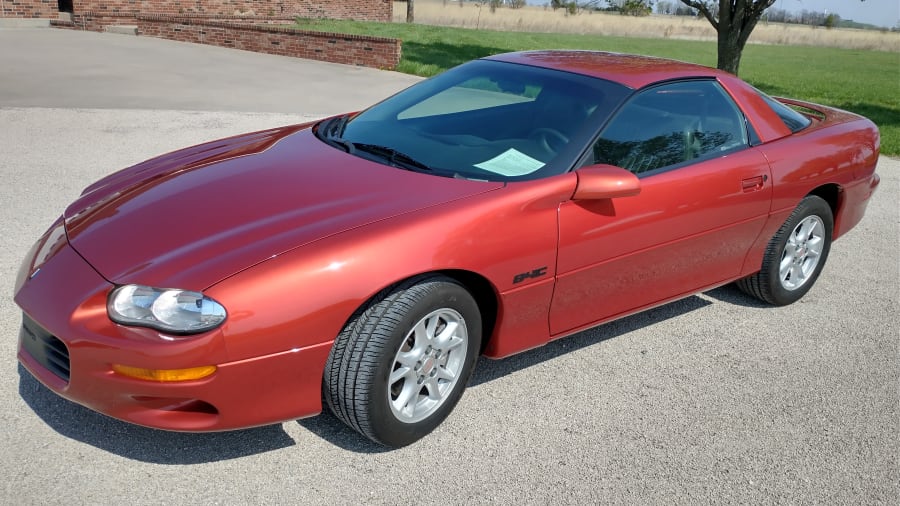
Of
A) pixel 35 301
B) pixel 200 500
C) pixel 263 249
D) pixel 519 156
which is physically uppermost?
pixel 519 156

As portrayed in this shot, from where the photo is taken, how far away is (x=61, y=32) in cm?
1772

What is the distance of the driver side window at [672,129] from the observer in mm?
3795

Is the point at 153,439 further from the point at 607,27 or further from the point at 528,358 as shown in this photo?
the point at 607,27

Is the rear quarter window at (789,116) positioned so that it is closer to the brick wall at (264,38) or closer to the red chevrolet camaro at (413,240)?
the red chevrolet camaro at (413,240)

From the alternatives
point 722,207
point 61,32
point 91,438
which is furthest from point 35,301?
point 61,32

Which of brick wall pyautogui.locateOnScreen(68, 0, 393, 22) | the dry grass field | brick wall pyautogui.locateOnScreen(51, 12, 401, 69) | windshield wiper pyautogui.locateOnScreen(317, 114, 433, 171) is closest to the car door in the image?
windshield wiper pyautogui.locateOnScreen(317, 114, 433, 171)

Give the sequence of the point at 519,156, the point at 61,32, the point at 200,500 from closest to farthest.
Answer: the point at 200,500 → the point at 519,156 → the point at 61,32

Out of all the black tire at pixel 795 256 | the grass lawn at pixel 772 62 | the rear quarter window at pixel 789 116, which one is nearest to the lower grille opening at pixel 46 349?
the black tire at pixel 795 256

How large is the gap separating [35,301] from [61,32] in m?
17.1

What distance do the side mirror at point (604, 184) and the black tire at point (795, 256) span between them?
60.8 inches

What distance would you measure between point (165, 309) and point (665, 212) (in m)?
2.31

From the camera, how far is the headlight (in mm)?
2689

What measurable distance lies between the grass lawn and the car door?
287 inches

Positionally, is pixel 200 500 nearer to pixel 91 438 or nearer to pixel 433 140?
pixel 91 438
